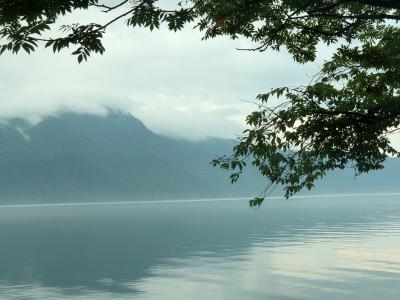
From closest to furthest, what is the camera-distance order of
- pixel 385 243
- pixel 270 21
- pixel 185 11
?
pixel 185 11
pixel 270 21
pixel 385 243

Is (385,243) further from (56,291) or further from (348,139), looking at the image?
(348,139)

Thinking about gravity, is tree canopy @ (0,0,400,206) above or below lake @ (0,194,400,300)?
above

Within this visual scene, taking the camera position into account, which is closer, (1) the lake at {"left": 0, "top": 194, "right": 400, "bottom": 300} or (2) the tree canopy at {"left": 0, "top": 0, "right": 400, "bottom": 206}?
(2) the tree canopy at {"left": 0, "top": 0, "right": 400, "bottom": 206}

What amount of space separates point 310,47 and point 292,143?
8.98 ft

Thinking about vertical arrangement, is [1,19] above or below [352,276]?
above

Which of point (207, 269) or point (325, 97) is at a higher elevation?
point (325, 97)

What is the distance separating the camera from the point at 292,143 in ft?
53.2

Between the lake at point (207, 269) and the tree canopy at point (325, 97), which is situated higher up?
the tree canopy at point (325, 97)

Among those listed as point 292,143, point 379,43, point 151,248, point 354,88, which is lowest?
point 151,248

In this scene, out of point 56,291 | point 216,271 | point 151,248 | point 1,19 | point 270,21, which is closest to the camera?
point 1,19

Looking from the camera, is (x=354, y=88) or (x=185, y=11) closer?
(x=185, y=11)

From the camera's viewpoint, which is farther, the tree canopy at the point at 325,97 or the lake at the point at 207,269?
the lake at the point at 207,269

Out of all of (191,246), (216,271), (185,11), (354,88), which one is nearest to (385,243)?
(191,246)

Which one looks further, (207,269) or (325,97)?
(207,269)
